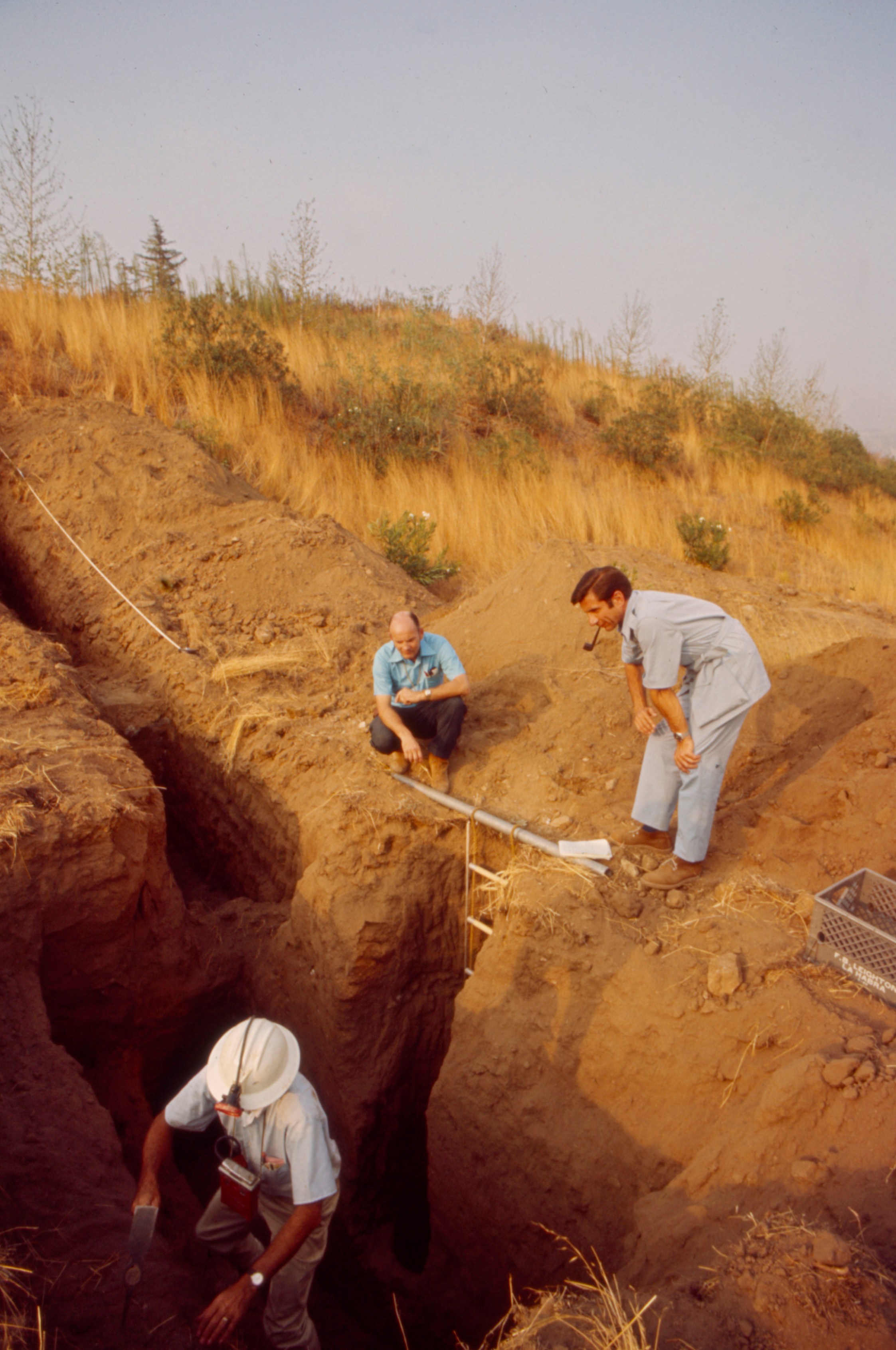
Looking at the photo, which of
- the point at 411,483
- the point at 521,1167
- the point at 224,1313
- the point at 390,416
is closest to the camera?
the point at 224,1313

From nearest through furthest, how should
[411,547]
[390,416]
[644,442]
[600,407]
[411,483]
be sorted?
[411,547] → [411,483] → [390,416] → [644,442] → [600,407]

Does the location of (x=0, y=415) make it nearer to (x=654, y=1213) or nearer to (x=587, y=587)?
(x=587, y=587)

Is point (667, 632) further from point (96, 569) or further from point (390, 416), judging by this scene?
point (390, 416)

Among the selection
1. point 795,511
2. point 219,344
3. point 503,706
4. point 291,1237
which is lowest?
point 291,1237

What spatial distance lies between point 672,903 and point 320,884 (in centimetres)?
197

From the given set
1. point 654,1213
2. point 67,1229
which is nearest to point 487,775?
point 654,1213

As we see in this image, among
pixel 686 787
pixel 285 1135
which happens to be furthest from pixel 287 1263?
pixel 686 787

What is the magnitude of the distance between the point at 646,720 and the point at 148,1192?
2916mm

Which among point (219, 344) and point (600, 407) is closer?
point (219, 344)

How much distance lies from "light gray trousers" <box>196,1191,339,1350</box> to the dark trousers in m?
2.47

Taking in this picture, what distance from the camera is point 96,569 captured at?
714 centimetres

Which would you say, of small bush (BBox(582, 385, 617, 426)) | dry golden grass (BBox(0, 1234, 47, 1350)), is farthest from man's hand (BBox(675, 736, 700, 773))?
small bush (BBox(582, 385, 617, 426))

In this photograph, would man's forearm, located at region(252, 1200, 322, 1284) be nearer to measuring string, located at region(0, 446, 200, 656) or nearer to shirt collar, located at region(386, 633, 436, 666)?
shirt collar, located at region(386, 633, 436, 666)

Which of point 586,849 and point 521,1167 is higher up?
point 586,849
